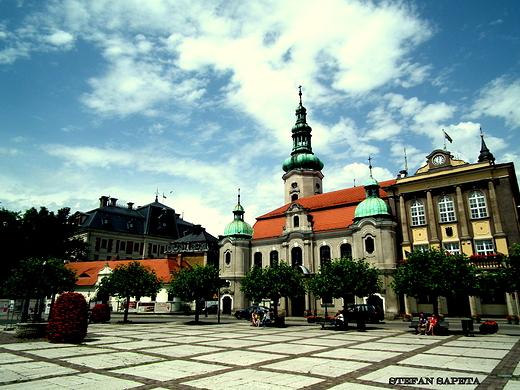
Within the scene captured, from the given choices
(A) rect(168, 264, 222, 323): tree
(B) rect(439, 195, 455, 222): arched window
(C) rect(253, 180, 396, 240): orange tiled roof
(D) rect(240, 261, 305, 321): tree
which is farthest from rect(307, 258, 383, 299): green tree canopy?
(C) rect(253, 180, 396, 240): orange tiled roof

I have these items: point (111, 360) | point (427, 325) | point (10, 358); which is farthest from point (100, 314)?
point (427, 325)

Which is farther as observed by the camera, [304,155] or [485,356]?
[304,155]

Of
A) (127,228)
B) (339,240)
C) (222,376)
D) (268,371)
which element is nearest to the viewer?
(222,376)

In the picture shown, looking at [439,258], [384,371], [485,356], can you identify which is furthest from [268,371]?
[439,258]

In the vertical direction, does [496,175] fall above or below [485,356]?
above

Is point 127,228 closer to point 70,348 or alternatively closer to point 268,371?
point 70,348

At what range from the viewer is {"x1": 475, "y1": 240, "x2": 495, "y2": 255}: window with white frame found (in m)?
36.9

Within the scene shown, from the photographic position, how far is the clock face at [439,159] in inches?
1640

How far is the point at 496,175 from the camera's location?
38.0m

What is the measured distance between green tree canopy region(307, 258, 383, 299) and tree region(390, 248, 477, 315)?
18.4ft

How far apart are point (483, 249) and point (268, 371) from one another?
33.6 metres

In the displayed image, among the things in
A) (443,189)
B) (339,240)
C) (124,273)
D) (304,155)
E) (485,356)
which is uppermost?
(304,155)

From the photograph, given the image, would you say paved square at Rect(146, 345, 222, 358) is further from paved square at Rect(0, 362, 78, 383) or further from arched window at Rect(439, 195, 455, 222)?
arched window at Rect(439, 195, 455, 222)

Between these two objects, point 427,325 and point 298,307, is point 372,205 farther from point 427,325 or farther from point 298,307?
point 427,325
